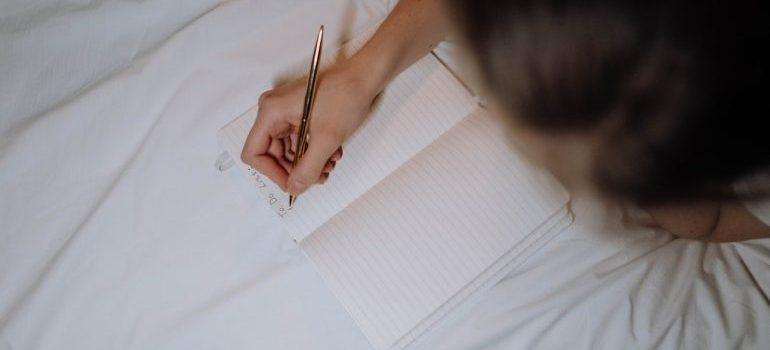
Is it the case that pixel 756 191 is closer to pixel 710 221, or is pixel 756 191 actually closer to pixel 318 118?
pixel 710 221

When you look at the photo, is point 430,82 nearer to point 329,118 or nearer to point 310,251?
point 329,118

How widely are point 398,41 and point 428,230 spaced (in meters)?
0.23

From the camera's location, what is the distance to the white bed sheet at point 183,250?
0.53 meters

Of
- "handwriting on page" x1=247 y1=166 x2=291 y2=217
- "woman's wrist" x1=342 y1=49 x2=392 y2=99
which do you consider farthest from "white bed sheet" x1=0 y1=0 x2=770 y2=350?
"woman's wrist" x1=342 y1=49 x2=392 y2=99

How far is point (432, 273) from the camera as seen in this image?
53 centimetres

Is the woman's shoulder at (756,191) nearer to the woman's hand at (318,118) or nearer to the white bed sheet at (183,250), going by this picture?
the white bed sheet at (183,250)

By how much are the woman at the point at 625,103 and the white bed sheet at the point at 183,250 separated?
0.23 feet

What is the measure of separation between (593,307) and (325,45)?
→ 0.47m

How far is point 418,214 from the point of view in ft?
1.78

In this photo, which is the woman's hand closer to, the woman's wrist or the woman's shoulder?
the woman's wrist

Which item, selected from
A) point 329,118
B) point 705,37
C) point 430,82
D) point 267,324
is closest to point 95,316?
point 267,324

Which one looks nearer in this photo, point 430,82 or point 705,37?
point 705,37

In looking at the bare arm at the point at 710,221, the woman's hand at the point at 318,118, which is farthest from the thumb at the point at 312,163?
the bare arm at the point at 710,221

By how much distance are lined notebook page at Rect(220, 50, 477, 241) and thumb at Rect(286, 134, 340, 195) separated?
0.11ft
